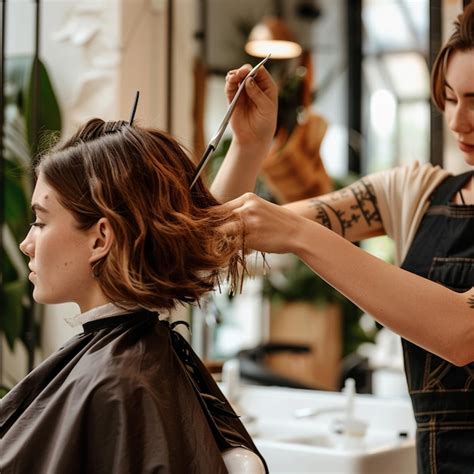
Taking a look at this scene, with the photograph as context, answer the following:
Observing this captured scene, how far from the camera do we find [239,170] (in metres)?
1.64

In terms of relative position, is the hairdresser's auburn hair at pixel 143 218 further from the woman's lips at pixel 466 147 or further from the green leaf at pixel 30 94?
the green leaf at pixel 30 94

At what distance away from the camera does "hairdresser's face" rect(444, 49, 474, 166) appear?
154 centimetres

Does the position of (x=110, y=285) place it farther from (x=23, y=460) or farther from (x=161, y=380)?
(x=23, y=460)

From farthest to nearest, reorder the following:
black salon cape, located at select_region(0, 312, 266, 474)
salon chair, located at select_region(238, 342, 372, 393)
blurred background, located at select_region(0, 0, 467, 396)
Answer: salon chair, located at select_region(238, 342, 372, 393) < blurred background, located at select_region(0, 0, 467, 396) < black salon cape, located at select_region(0, 312, 266, 474)

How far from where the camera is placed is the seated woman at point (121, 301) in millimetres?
1220

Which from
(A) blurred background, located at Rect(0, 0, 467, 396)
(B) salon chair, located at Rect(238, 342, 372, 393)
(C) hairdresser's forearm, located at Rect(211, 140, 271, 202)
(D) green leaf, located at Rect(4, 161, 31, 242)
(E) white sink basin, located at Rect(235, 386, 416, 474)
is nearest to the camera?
(C) hairdresser's forearm, located at Rect(211, 140, 271, 202)

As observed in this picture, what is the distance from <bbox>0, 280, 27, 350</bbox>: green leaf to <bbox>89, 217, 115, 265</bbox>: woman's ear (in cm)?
164

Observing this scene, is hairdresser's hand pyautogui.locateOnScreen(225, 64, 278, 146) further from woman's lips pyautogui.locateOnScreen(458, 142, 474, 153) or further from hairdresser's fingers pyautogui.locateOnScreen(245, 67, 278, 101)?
woman's lips pyautogui.locateOnScreen(458, 142, 474, 153)

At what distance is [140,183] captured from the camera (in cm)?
132

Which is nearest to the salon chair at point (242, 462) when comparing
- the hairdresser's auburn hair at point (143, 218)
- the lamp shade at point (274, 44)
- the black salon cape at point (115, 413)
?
the black salon cape at point (115, 413)

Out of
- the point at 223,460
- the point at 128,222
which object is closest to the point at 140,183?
the point at 128,222

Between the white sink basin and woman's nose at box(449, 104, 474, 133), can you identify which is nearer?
woman's nose at box(449, 104, 474, 133)

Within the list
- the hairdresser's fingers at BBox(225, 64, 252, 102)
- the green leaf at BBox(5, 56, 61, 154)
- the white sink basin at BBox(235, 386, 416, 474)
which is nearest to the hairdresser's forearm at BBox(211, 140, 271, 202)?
the hairdresser's fingers at BBox(225, 64, 252, 102)

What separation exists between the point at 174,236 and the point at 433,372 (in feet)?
1.93
